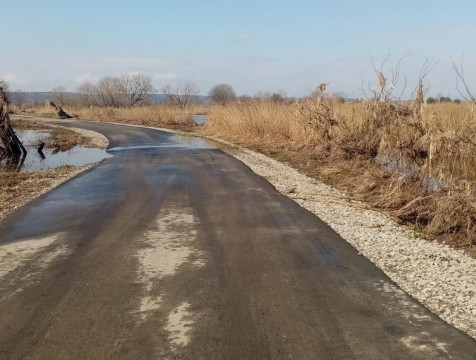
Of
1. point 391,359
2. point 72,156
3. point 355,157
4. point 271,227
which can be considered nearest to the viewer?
point 391,359

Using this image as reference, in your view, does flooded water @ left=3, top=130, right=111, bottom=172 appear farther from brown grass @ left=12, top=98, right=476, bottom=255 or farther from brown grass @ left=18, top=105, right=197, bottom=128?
brown grass @ left=18, top=105, right=197, bottom=128

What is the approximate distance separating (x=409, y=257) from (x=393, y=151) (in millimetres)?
7890

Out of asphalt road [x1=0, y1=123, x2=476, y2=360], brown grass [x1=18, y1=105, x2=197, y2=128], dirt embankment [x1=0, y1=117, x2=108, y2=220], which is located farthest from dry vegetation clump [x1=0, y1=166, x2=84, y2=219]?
brown grass [x1=18, y1=105, x2=197, y2=128]

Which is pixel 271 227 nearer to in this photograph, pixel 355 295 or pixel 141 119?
pixel 355 295

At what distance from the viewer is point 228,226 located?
288 inches

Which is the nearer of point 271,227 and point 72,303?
point 72,303

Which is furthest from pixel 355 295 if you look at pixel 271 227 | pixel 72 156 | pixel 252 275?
pixel 72 156

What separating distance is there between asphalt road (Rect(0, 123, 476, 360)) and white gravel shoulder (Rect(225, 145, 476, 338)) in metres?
0.21

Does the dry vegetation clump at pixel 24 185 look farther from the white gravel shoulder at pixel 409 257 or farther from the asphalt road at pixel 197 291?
the white gravel shoulder at pixel 409 257

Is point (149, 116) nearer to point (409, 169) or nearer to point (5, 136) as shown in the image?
point (5, 136)

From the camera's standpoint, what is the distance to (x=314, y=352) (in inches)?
138

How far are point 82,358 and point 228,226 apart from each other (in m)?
4.09

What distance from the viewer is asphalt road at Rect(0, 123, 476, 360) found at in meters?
3.61

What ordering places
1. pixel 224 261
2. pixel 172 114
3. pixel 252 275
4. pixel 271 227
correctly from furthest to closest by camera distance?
pixel 172 114
pixel 271 227
pixel 224 261
pixel 252 275
